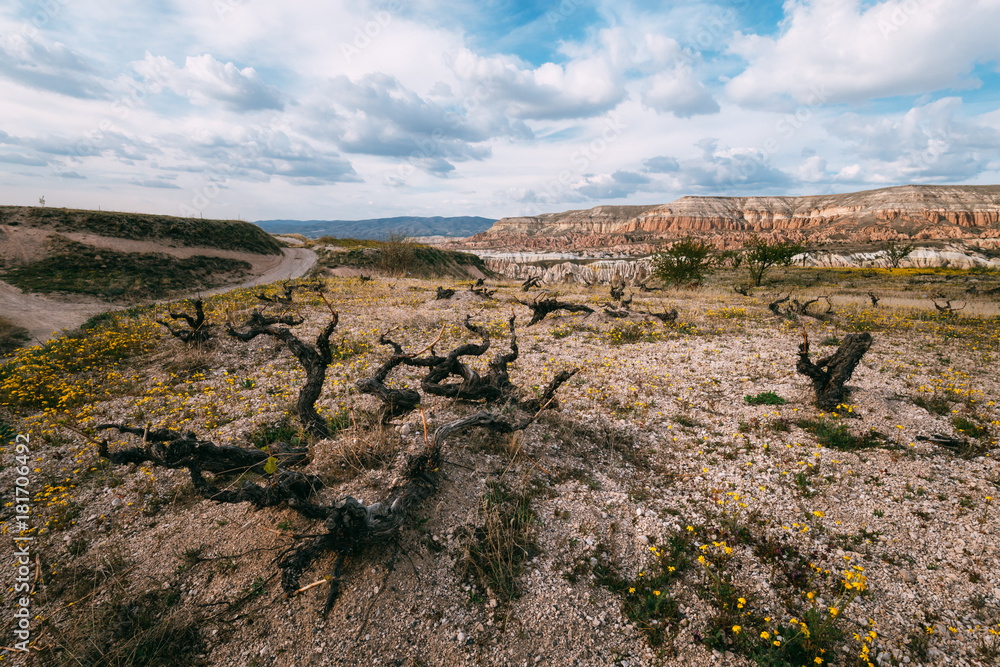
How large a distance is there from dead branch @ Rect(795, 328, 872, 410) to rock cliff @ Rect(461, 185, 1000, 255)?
300 feet

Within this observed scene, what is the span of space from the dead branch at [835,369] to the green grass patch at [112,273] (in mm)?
38671

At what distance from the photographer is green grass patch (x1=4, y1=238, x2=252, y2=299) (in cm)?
2634

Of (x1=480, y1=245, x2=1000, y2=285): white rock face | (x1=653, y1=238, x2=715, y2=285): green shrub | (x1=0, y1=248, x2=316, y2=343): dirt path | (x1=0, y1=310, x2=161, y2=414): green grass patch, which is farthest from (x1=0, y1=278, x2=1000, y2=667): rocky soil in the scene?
(x1=480, y1=245, x2=1000, y2=285): white rock face

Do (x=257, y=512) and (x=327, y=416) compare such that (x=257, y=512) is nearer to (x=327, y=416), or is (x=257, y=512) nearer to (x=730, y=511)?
(x=327, y=416)

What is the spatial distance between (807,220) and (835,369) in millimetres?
195282

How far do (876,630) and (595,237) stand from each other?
170 meters

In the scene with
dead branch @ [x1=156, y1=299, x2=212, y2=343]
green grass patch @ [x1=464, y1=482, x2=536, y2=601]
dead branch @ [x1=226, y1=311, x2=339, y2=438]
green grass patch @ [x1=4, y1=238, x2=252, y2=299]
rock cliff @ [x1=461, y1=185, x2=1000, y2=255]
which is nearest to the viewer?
green grass patch @ [x1=464, y1=482, x2=536, y2=601]

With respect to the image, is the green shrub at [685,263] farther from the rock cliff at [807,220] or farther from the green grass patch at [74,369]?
the rock cliff at [807,220]

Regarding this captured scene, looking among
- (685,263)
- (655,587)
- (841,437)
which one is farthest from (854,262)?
(655,587)

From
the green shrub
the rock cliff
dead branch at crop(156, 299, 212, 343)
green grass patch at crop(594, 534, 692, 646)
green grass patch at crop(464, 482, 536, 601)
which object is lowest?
green grass patch at crop(594, 534, 692, 646)

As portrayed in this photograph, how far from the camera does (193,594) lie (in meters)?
4.24

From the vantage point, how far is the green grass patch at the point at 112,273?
2634cm

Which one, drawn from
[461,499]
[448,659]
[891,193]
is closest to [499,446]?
[461,499]

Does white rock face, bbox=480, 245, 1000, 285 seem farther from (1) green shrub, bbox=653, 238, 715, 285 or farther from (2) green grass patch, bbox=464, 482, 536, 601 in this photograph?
(2) green grass patch, bbox=464, 482, 536, 601
